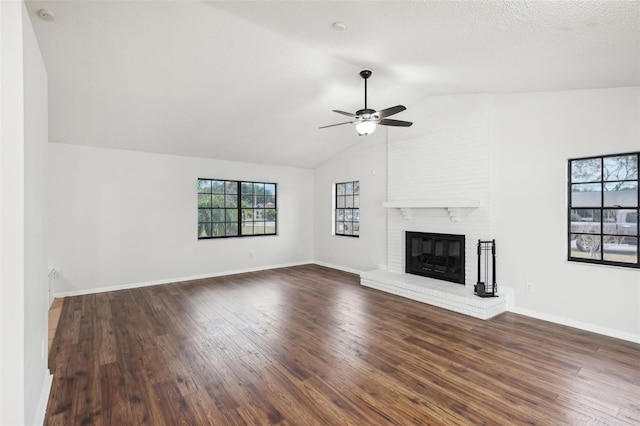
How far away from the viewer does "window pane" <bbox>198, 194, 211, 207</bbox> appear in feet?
21.2

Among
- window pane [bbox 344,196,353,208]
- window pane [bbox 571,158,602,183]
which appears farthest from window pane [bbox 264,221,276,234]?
window pane [bbox 571,158,602,183]

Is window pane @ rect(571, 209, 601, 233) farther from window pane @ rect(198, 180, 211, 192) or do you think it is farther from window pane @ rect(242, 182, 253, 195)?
window pane @ rect(198, 180, 211, 192)

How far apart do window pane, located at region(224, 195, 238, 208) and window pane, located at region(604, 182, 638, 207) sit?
6133 mm

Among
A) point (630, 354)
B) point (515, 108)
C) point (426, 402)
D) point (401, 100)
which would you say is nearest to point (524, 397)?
point (426, 402)

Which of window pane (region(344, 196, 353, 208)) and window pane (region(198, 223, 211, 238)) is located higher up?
window pane (region(344, 196, 353, 208))

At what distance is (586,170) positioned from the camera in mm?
3881

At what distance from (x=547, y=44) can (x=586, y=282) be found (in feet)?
9.20

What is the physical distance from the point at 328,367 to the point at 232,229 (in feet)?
15.0

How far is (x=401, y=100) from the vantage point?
17.3 feet

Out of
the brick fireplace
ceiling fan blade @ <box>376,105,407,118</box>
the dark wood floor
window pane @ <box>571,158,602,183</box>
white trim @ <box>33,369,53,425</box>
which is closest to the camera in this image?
white trim @ <box>33,369,53,425</box>

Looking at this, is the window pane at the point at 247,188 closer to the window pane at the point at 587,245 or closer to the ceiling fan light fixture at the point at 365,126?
the ceiling fan light fixture at the point at 365,126

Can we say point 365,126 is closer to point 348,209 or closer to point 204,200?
point 348,209

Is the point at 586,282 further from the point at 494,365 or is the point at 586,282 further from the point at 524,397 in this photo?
the point at 524,397

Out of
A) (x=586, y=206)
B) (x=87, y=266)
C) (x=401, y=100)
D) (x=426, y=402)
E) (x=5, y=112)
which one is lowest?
(x=426, y=402)
